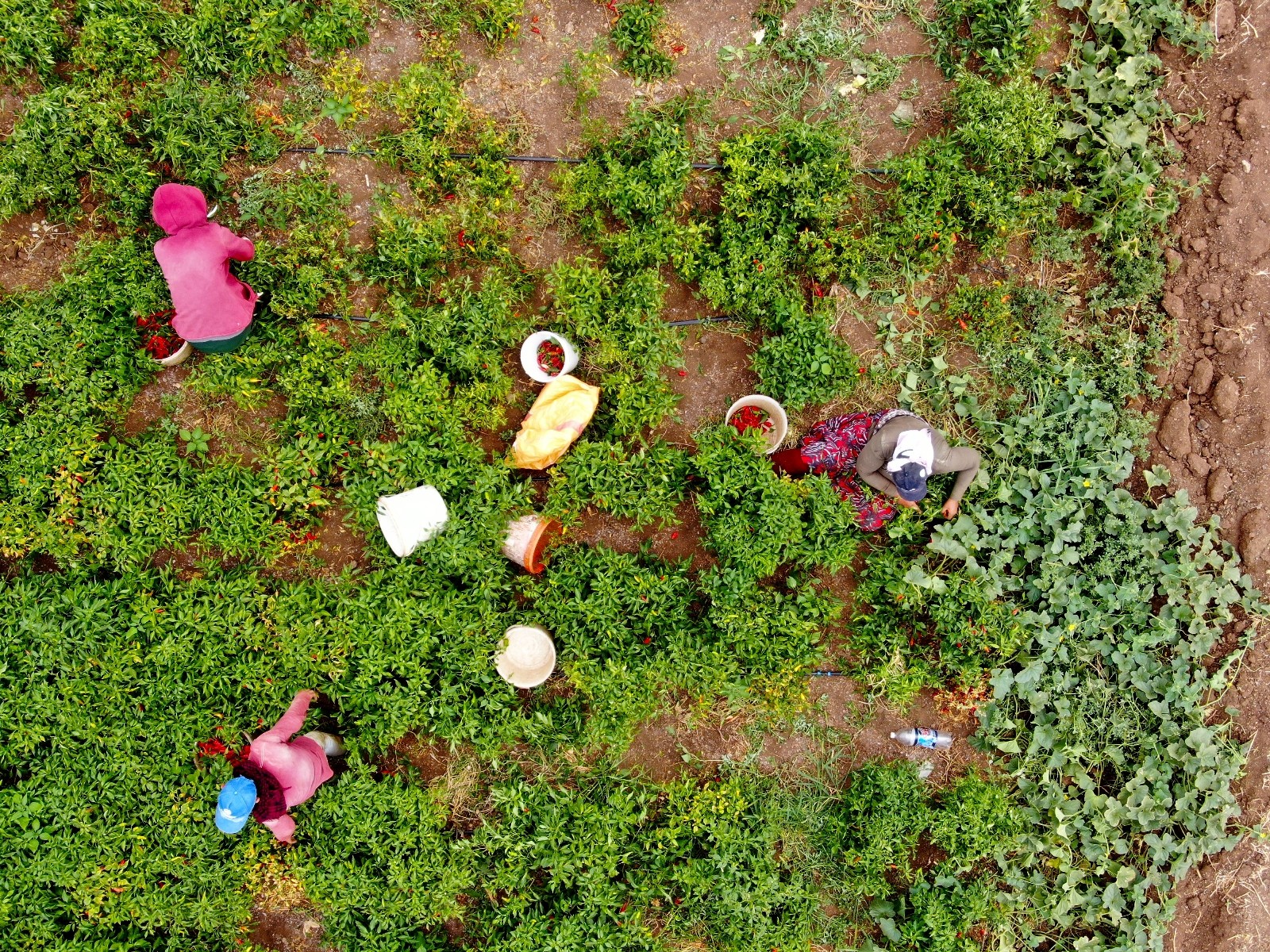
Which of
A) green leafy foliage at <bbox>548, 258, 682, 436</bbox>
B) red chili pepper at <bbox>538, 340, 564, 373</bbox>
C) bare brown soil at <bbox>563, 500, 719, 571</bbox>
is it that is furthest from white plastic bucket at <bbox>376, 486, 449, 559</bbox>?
green leafy foliage at <bbox>548, 258, 682, 436</bbox>

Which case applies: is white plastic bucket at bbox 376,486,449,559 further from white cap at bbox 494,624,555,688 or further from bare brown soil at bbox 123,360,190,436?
bare brown soil at bbox 123,360,190,436

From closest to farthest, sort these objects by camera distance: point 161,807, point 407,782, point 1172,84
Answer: point 161,807 < point 407,782 < point 1172,84

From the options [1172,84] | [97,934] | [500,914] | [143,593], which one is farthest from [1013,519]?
[97,934]

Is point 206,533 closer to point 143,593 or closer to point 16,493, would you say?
point 143,593

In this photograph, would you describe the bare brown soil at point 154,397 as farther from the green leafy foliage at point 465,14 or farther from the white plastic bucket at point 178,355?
the green leafy foliage at point 465,14

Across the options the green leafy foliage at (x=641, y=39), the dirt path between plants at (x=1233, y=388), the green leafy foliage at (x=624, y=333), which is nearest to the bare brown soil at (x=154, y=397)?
the green leafy foliage at (x=624, y=333)

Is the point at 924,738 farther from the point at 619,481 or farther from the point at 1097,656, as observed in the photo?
the point at 619,481
